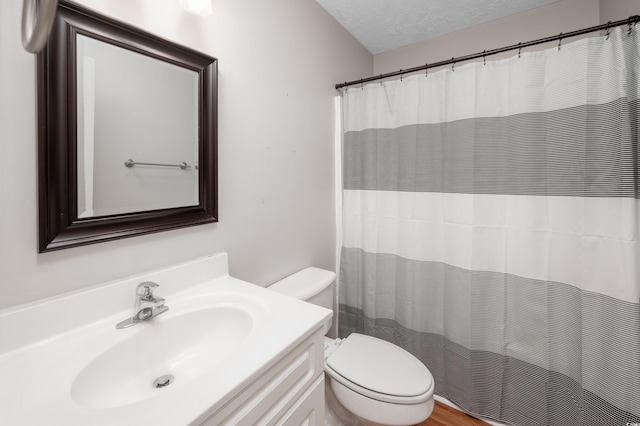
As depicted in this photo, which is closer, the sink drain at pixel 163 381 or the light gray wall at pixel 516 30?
the sink drain at pixel 163 381

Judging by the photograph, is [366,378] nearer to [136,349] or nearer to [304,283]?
[304,283]

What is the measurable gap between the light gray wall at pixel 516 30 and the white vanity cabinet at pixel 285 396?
81.6 inches

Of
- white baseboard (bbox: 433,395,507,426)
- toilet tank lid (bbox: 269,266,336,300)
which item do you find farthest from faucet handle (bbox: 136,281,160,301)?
white baseboard (bbox: 433,395,507,426)

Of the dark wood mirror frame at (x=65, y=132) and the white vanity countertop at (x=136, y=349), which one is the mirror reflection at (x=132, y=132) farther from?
the white vanity countertop at (x=136, y=349)

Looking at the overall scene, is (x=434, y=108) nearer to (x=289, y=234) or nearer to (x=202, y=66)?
(x=289, y=234)

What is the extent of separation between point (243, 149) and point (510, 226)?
1.39 metres

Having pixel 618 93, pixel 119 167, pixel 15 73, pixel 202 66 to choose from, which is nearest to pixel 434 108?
pixel 618 93

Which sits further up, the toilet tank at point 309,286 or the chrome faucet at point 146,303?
the chrome faucet at point 146,303

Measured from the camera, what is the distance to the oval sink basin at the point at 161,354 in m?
0.66

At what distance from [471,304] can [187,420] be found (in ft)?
4.79

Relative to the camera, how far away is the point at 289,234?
4.94 ft

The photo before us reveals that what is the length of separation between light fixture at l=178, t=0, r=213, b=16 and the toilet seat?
1.56 metres

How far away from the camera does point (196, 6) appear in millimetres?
954

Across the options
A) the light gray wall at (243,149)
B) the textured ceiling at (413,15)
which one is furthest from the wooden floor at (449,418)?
the textured ceiling at (413,15)
